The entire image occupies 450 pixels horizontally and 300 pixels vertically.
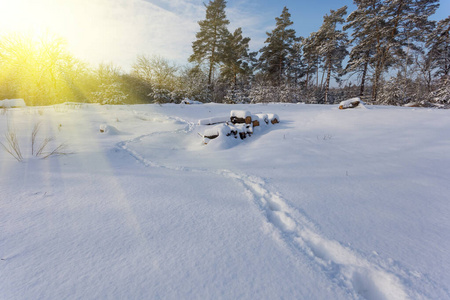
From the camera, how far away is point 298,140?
4.48 m

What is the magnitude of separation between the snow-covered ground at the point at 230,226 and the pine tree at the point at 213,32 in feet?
65.2

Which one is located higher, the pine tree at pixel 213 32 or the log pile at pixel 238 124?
the pine tree at pixel 213 32

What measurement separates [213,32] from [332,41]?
12513 mm

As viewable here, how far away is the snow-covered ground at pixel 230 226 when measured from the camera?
1.05m

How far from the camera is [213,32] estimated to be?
20422mm

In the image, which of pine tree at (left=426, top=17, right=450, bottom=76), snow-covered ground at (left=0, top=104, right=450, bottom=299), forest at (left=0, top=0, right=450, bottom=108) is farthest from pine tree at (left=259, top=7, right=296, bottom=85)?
snow-covered ground at (left=0, top=104, right=450, bottom=299)

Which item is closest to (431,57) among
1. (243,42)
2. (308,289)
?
(243,42)

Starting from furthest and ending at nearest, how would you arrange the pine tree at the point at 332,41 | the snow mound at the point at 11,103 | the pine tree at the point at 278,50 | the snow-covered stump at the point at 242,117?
1. the pine tree at the point at 278,50
2. the pine tree at the point at 332,41
3. the snow mound at the point at 11,103
4. the snow-covered stump at the point at 242,117

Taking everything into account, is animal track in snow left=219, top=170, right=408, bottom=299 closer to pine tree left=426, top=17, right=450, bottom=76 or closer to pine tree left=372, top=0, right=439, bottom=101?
pine tree left=372, top=0, right=439, bottom=101

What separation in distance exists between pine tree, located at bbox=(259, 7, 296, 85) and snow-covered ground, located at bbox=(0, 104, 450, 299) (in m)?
22.6

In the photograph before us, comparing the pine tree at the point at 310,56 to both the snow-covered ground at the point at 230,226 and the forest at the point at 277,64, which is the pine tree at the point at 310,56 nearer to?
the forest at the point at 277,64

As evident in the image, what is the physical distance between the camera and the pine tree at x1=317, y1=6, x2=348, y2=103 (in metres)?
17.8

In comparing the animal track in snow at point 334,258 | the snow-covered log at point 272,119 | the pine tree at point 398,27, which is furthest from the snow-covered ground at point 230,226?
the pine tree at point 398,27

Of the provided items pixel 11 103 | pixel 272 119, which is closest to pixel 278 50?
pixel 272 119
